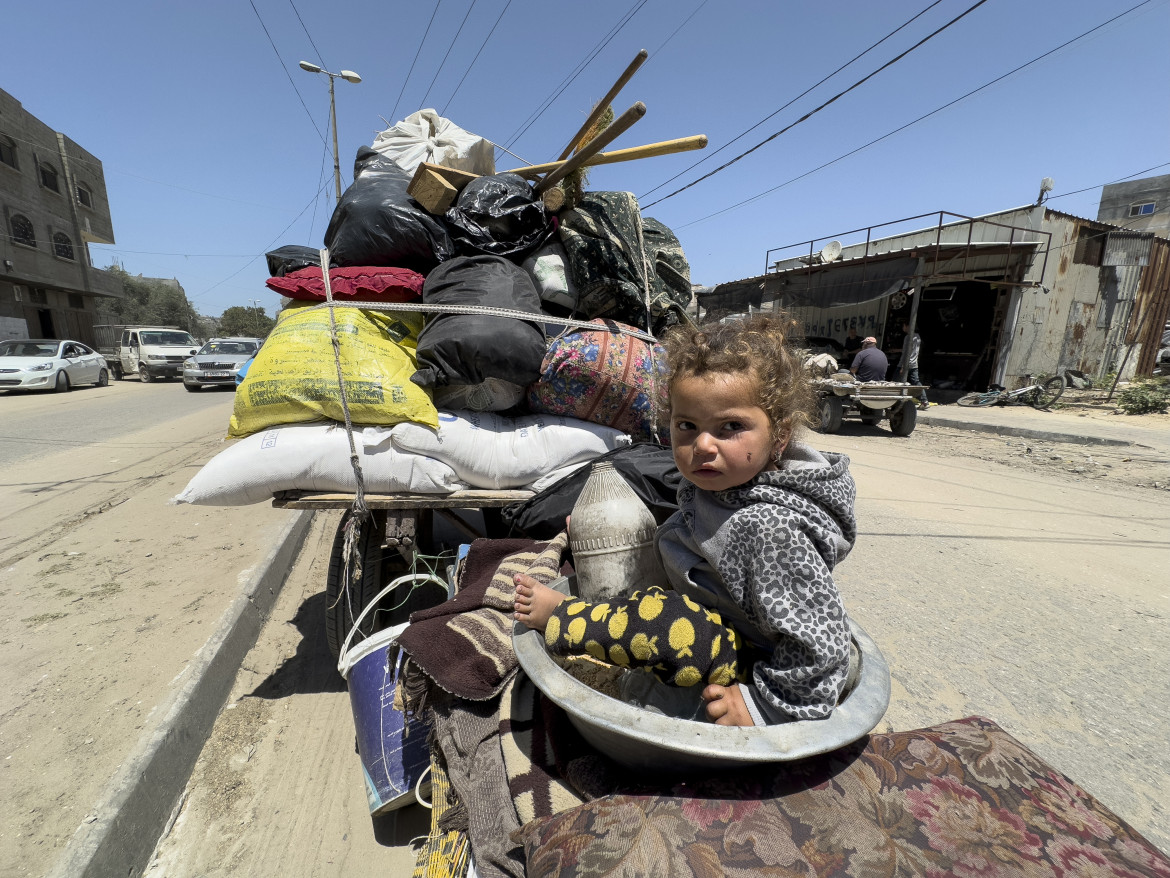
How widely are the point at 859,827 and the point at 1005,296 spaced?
53.0 feet

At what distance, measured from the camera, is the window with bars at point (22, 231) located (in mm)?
20844

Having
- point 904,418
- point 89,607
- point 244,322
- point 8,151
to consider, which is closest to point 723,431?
point 89,607

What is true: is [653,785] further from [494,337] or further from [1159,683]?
[1159,683]

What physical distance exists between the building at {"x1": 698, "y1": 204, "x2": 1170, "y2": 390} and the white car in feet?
60.1

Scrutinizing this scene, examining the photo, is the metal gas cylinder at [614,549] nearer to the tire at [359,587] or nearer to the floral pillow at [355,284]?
the tire at [359,587]

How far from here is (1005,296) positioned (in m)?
13.2

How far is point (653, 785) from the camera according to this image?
3.50 ft

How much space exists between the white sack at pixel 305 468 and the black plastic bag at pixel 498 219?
1.00 m

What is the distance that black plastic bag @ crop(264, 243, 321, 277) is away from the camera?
8.77 feet

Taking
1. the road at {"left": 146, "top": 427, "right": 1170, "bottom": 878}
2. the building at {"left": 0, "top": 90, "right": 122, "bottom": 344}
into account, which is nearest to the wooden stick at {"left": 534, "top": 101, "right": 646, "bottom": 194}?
the road at {"left": 146, "top": 427, "right": 1170, "bottom": 878}

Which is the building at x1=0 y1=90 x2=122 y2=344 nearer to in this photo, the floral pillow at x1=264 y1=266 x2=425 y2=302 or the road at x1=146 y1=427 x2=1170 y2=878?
the floral pillow at x1=264 y1=266 x2=425 y2=302

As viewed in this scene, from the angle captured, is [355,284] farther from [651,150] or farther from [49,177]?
[49,177]

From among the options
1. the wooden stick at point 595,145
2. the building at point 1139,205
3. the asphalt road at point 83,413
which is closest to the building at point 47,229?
the asphalt road at point 83,413

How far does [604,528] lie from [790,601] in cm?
53
